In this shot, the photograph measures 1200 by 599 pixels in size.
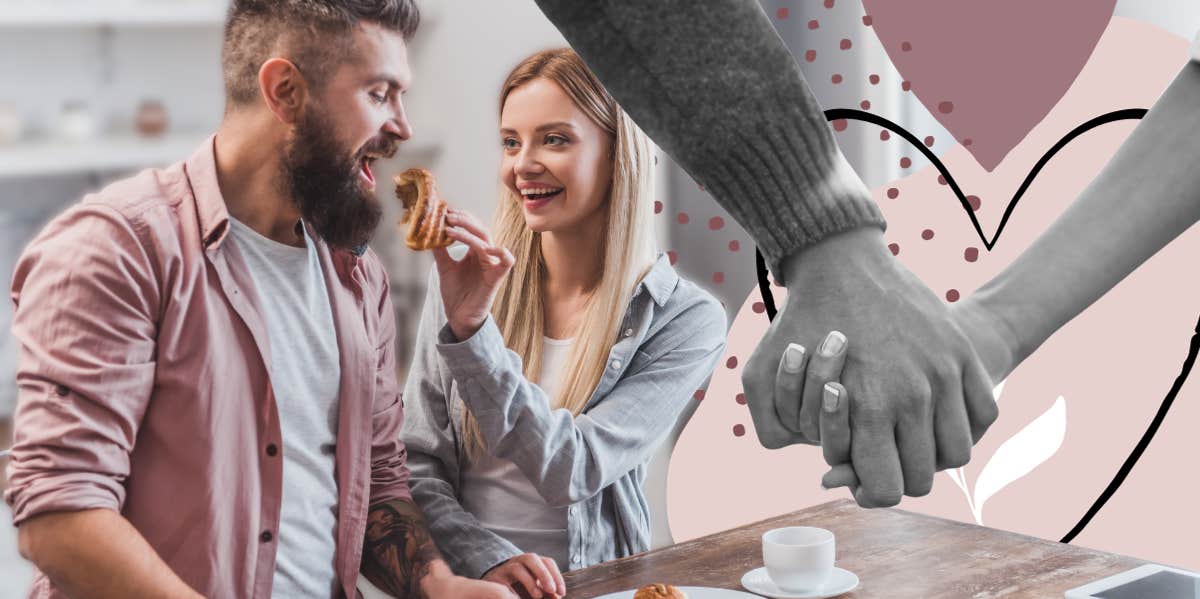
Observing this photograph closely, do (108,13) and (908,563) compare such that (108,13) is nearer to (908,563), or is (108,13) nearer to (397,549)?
(397,549)

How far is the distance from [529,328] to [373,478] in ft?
1.46

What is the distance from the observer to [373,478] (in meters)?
2.16

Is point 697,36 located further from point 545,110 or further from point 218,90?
point 218,90

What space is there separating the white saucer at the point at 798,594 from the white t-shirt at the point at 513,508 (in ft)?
1.65

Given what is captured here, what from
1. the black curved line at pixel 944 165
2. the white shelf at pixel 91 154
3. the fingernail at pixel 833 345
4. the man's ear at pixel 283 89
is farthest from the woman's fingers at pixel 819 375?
the white shelf at pixel 91 154

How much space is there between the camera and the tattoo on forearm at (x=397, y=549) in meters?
2.04

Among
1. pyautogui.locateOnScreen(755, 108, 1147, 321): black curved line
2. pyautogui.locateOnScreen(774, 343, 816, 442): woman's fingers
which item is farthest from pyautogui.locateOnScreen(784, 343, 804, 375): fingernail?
pyautogui.locateOnScreen(755, 108, 1147, 321): black curved line

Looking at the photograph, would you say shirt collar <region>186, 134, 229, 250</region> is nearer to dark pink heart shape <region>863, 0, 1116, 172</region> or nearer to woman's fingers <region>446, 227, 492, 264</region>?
woman's fingers <region>446, 227, 492, 264</region>

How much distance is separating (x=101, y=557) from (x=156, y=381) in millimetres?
256

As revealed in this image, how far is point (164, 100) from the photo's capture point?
303 cm

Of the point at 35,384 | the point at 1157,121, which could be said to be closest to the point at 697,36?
the point at 1157,121

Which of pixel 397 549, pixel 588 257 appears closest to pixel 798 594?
pixel 397 549

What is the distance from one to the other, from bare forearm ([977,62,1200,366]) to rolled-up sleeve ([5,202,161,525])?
1.17m

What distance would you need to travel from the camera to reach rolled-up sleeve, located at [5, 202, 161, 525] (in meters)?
1.66
